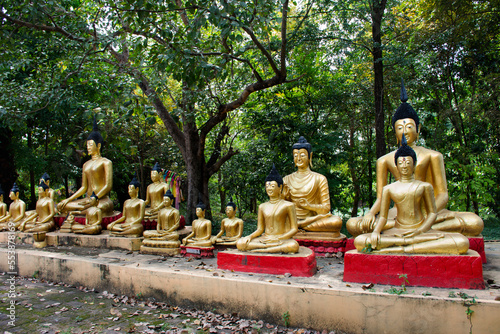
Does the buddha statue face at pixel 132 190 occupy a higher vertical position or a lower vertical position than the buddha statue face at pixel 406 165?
lower

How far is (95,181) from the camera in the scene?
8.31m

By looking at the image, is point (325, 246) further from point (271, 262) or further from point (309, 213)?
point (271, 262)

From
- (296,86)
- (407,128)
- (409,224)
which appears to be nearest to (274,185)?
(409,224)

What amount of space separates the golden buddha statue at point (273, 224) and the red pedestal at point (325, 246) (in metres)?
1.27

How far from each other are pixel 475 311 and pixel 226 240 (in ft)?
13.5

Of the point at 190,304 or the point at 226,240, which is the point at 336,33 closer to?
the point at 226,240

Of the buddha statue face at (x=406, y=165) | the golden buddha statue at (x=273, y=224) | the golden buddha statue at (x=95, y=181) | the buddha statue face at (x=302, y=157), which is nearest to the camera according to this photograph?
the buddha statue face at (x=406, y=165)

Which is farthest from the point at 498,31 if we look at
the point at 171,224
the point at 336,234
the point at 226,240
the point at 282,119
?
the point at 171,224

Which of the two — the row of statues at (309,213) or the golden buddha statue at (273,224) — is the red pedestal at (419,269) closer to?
the row of statues at (309,213)

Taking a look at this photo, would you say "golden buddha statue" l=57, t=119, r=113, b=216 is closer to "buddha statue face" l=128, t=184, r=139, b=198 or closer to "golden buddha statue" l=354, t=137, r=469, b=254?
"buddha statue face" l=128, t=184, r=139, b=198

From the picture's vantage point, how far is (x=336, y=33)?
973 centimetres

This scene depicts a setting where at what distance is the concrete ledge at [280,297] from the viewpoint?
11.3ft

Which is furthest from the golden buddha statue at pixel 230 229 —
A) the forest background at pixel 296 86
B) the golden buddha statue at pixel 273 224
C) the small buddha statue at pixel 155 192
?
the forest background at pixel 296 86

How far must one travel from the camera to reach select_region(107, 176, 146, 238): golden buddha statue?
705 centimetres
